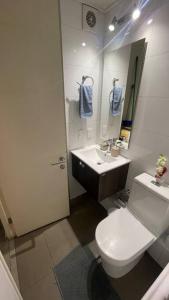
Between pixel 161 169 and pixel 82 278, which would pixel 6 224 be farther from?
pixel 161 169

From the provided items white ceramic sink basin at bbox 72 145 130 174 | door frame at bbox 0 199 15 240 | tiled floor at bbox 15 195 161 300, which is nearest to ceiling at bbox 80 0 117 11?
white ceramic sink basin at bbox 72 145 130 174

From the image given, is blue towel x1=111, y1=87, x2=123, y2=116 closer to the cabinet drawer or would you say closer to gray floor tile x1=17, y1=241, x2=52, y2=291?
the cabinet drawer

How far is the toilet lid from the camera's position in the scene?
1101 millimetres

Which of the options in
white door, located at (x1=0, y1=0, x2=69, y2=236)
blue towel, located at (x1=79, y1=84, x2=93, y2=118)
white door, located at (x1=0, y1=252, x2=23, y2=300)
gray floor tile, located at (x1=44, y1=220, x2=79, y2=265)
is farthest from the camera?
blue towel, located at (x1=79, y1=84, x2=93, y2=118)

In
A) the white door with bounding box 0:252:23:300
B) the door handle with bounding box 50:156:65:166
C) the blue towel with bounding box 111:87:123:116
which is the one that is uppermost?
the blue towel with bounding box 111:87:123:116

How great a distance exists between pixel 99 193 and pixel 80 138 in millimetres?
780

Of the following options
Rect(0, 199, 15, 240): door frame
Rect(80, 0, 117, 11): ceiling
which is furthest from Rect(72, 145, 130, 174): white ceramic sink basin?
Rect(80, 0, 117, 11): ceiling

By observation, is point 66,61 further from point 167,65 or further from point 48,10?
point 167,65

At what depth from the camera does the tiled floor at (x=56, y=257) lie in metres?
1.24

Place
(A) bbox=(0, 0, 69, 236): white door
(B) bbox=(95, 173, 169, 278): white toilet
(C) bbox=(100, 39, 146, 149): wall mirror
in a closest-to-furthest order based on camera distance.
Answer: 1. (A) bbox=(0, 0, 69, 236): white door
2. (B) bbox=(95, 173, 169, 278): white toilet
3. (C) bbox=(100, 39, 146, 149): wall mirror

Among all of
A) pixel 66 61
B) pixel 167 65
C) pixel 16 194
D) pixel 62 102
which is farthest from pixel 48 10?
pixel 16 194

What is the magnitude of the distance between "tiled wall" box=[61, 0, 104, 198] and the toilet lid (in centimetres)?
102

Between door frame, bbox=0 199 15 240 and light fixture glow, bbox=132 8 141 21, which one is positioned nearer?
light fixture glow, bbox=132 8 141 21

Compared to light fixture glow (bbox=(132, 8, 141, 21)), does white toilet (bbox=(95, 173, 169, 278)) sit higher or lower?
lower
